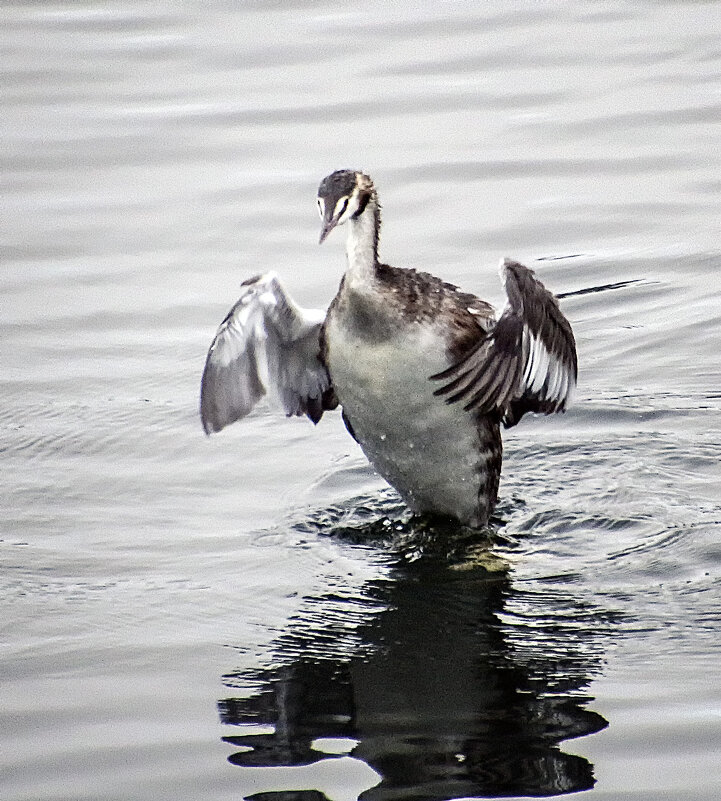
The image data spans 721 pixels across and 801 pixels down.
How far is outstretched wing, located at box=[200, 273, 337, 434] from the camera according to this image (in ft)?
24.3

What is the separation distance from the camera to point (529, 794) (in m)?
5.05

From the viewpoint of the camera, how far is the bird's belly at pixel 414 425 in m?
7.07

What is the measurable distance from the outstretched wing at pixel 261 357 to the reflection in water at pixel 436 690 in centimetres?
133

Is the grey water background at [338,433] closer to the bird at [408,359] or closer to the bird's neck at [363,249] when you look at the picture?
the bird at [408,359]

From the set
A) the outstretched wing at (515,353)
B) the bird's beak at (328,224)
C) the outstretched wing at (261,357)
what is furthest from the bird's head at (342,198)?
the outstretched wing at (515,353)

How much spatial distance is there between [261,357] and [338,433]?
98 cm

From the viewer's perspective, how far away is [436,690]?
5.79 meters

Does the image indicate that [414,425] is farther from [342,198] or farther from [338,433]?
[338,433]

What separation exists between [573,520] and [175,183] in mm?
5361

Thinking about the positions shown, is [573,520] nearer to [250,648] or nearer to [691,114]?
[250,648]

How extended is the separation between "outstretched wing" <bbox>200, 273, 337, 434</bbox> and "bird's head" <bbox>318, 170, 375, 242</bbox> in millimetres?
452

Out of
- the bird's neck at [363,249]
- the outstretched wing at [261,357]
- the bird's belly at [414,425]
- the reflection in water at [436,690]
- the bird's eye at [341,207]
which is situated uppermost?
the bird's eye at [341,207]

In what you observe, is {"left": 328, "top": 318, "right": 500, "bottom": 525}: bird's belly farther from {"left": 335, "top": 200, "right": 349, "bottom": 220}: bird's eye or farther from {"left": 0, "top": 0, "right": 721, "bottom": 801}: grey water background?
{"left": 335, "top": 200, "right": 349, "bottom": 220}: bird's eye

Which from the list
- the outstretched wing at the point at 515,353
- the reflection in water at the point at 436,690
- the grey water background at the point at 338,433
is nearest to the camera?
the reflection in water at the point at 436,690
